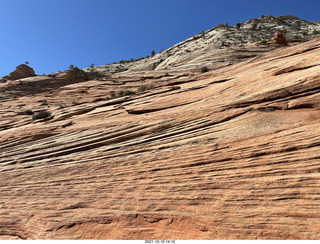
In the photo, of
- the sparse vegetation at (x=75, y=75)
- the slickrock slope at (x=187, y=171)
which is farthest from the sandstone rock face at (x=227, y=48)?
the slickrock slope at (x=187, y=171)

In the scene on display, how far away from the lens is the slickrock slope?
413 centimetres

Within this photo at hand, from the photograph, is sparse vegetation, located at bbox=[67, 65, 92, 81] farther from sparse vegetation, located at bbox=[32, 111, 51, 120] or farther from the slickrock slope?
the slickrock slope

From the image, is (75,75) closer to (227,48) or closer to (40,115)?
(40,115)

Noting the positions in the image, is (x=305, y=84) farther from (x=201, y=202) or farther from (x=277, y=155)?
(x=201, y=202)

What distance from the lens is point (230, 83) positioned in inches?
368

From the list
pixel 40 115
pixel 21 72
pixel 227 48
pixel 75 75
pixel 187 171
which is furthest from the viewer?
pixel 21 72

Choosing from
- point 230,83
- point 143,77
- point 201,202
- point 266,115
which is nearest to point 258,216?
point 201,202

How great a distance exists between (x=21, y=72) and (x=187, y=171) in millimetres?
51483

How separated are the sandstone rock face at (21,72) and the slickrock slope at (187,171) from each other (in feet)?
136

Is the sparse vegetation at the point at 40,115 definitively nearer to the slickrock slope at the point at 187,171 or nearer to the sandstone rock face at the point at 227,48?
the slickrock slope at the point at 187,171

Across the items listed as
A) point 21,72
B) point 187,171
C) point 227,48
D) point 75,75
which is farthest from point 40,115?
point 21,72

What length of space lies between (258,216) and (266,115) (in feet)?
11.0

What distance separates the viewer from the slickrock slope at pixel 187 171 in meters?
4.13

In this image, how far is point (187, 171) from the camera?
17.9 ft
